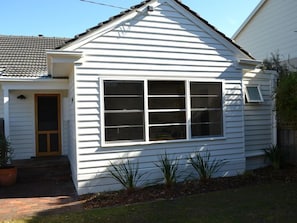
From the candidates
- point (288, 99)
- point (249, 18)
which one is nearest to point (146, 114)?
point (288, 99)

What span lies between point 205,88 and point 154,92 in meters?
1.58

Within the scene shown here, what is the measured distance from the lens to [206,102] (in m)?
8.99

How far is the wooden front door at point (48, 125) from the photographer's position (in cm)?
1111

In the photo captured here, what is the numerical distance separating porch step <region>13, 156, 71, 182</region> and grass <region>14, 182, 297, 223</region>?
11.6 feet

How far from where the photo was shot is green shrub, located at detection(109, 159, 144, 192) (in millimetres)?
7562

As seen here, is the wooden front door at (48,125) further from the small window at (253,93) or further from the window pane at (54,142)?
the small window at (253,93)

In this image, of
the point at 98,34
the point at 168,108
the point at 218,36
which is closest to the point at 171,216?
the point at 168,108

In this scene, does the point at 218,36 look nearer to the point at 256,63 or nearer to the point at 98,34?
the point at 256,63

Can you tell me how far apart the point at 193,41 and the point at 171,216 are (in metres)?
4.91

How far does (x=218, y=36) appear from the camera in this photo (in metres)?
9.04

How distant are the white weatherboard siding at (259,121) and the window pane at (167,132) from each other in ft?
8.39

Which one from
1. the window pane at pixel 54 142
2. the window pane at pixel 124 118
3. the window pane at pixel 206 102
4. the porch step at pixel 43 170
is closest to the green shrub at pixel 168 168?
the window pane at pixel 124 118

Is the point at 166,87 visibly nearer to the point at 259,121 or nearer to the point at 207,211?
the point at 207,211

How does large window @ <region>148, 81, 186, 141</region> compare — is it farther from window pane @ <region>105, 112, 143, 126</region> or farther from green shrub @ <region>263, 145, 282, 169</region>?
green shrub @ <region>263, 145, 282, 169</region>
